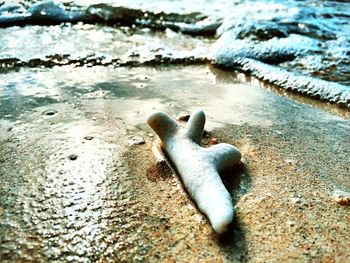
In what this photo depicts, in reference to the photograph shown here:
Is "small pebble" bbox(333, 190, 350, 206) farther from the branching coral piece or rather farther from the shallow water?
the shallow water

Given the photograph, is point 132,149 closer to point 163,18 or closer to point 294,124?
point 294,124

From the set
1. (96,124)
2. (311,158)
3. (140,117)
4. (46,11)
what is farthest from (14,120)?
(46,11)

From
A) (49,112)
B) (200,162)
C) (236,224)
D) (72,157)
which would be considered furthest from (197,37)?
(236,224)

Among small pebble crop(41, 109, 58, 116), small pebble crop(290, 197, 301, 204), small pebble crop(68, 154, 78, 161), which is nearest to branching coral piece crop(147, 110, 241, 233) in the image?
small pebble crop(290, 197, 301, 204)

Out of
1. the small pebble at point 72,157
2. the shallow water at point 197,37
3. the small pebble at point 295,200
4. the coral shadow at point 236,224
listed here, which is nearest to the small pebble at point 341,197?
the small pebble at point 295,200

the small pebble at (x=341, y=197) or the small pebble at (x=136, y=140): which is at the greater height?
the small pebble at (x=341, y=197)

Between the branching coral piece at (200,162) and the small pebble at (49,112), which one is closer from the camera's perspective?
the branching coral piece at (200,162)

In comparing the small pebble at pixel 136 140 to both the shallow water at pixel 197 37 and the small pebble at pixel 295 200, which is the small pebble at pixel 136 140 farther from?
the shallow water at pixel 197 37

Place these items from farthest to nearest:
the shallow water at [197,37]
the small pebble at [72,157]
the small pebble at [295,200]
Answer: the shallow water at [197,37] < the small pebble at [72,157] < the small pebble at [295,200]

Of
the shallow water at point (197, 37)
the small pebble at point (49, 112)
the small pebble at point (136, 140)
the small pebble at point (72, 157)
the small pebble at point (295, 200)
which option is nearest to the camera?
the small pebble at point (295, 200)
